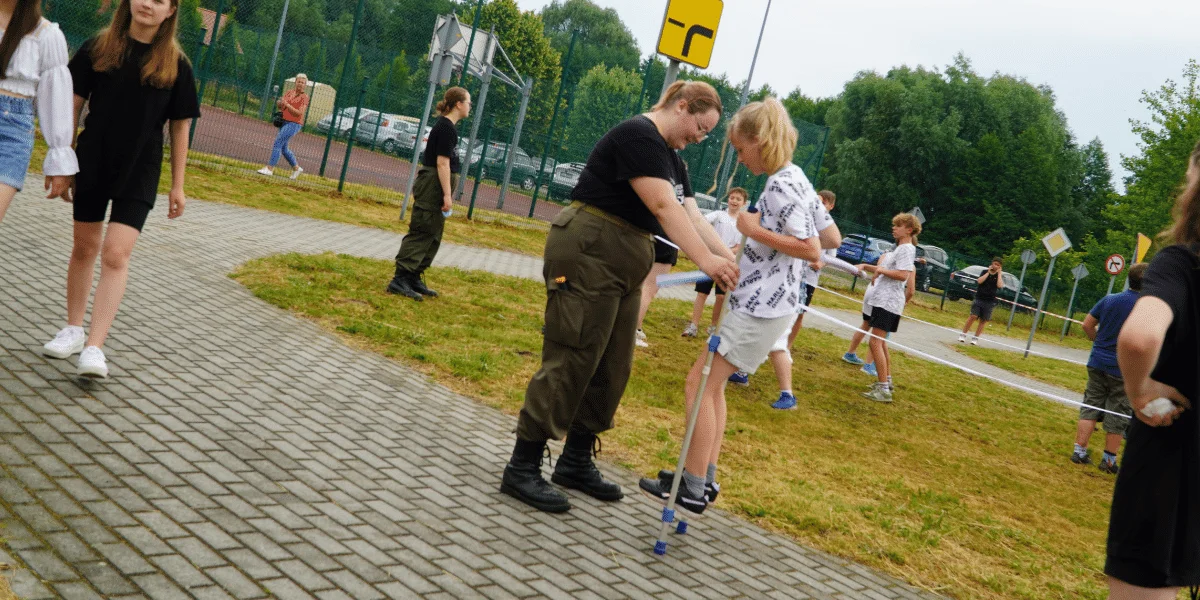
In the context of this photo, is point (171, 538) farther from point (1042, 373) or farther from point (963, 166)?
point (963, 166)

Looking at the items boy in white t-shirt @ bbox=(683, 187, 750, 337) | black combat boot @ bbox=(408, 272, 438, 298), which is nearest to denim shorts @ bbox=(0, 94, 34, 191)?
black combat boot @ bbox=(408, 272, 438, 298)

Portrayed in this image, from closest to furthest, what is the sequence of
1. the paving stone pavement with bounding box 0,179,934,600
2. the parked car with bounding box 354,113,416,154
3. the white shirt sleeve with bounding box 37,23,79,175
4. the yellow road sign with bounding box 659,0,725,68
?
the paving stone pavement with bounding box 0,179,934,600 < the white shirt sleeve with bounding box 37,23,79,175 < the yellow road sign with bounding box 659,0,725,68 < the parked car with bounding box 354,113,416,154

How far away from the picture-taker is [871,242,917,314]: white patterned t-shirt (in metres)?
10.4

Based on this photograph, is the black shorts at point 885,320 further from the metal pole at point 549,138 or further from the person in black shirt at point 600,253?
the metal pole at point 549,138

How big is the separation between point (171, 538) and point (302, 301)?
487 centimetres

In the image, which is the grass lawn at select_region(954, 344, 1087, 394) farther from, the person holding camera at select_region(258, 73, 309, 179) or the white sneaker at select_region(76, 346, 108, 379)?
the white sneaker at select_region(76, 346, 108, 379)

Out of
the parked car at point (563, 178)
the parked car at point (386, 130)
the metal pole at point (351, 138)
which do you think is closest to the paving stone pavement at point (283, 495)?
the metal pole at point (351, 138)

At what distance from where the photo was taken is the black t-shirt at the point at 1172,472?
9.39 feet

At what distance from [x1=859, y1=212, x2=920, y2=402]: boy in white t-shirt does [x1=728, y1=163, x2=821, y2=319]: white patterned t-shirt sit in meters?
5.61

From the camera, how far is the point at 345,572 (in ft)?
11.5

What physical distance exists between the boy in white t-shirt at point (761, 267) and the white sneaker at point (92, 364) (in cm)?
281

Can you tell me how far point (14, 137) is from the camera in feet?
14.4

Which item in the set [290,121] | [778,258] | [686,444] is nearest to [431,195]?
[778,258]

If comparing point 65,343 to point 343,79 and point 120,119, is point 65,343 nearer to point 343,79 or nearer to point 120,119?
point 120,119
